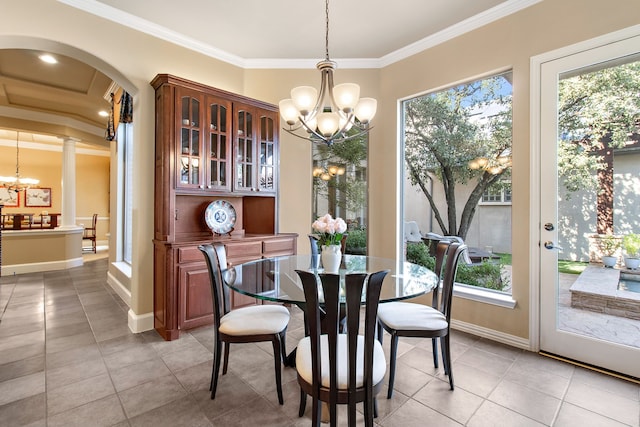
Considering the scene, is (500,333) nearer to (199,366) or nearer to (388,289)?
(388,289)

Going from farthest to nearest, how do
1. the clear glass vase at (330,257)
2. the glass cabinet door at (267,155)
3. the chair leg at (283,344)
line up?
the glass cabinet door at (267,155) < the clear glass vase at (330,257) < the chair leg at (283,344)

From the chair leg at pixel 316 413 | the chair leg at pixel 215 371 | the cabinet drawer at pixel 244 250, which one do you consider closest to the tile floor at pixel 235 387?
the chair leg at pixel 215 371

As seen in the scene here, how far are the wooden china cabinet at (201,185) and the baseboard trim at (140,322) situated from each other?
77 mm

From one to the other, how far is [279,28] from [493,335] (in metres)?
3.68

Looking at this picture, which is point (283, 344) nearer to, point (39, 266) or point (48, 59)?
point (48, 59)

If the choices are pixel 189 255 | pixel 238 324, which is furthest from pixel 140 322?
pixel 238 324

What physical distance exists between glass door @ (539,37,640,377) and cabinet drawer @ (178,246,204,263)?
3.10 m

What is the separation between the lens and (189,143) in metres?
3.10

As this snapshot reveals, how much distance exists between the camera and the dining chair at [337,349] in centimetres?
134

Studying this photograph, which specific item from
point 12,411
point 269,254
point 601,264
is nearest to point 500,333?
point 601,264

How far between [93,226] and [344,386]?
9.79 m

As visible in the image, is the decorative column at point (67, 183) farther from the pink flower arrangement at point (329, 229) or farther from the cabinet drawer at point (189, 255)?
the pink flower arrangement at point (329, 229)

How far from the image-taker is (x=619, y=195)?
2336mm

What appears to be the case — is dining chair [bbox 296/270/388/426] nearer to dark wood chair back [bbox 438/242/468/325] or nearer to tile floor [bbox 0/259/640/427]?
tile floor [bbox 0/259/640/427]
